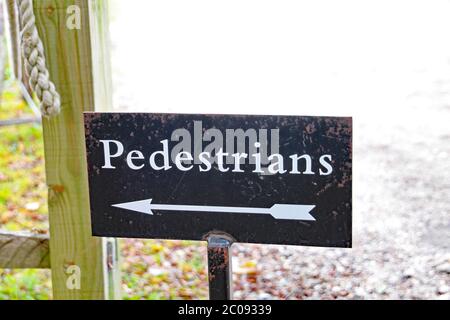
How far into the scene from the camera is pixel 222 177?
58.0 inches

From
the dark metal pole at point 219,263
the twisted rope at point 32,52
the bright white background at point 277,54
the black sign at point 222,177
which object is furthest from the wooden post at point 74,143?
the bright white background at point 277,54

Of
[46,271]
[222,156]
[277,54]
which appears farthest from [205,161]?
[277,54]

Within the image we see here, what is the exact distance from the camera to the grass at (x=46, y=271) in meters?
3.21

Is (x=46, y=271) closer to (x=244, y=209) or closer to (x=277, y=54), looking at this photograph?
(x=244, y=209)

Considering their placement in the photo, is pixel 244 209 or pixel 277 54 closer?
pixel 244 209

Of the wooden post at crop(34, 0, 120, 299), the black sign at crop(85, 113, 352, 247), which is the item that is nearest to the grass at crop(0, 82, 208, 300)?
the wooden post at crop(34, 0, 120, 299)

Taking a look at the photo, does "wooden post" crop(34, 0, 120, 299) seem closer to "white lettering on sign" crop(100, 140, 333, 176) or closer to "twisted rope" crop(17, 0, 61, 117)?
"twisted rope" crop(17, 0, 61, 117)

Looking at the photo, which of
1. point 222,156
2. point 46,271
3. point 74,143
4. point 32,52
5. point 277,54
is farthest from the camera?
point 277,54

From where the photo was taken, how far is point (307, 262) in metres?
3.44

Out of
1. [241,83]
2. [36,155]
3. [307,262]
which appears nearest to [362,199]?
[307,262]

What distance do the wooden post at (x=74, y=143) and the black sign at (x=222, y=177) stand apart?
0.39m

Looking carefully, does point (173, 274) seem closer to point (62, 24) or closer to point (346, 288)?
point (346, 288)

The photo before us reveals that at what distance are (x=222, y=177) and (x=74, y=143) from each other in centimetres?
59
